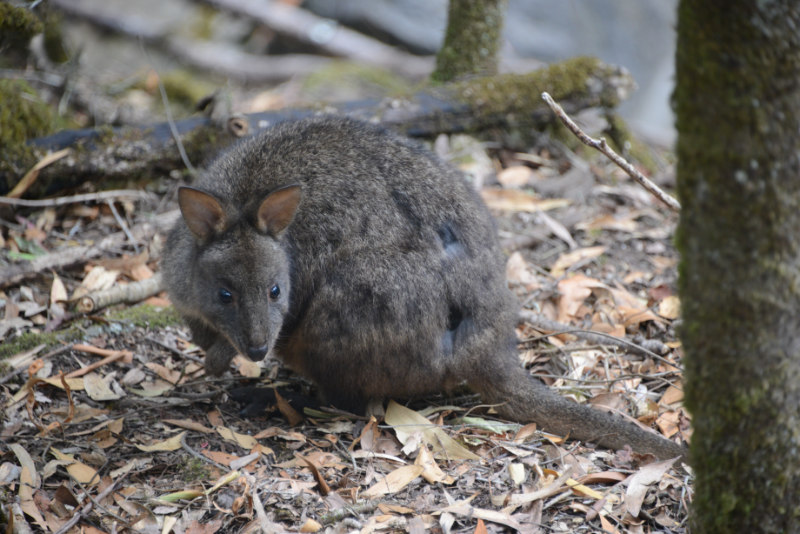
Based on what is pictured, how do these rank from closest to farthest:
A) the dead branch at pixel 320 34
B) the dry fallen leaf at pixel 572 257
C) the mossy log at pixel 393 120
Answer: the dry fallen leaf at pixel 572 257 < the mossy log at pixel 393 120 < the dead branch at pixel 320 34

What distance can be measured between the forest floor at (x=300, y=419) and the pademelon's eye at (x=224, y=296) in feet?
2.34

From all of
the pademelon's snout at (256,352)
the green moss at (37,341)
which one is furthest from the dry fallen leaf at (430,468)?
the green moss at (37,341)

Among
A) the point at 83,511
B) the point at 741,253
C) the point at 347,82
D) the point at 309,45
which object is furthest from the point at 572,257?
the point at 309,45

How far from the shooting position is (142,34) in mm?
11883

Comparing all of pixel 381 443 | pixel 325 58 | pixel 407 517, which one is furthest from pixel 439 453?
pixel 325 58

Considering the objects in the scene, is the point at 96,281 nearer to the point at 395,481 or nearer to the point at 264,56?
the point at 395,481

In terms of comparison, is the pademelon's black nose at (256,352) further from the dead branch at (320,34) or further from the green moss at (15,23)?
the dead branch at (320,34)

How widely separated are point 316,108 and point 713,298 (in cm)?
505

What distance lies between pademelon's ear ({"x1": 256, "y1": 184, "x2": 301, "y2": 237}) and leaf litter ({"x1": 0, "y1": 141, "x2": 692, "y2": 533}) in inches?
42.4

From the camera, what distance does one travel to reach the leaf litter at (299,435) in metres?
3.22

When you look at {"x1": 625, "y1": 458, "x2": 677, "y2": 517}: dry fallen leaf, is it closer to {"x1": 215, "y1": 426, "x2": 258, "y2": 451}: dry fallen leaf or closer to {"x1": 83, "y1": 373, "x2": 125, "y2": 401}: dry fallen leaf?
{"x1": 215, "y1": 426, "x2": 258, "y2": 451}: dry fallen leaf

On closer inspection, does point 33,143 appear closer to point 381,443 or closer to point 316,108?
point 316,108

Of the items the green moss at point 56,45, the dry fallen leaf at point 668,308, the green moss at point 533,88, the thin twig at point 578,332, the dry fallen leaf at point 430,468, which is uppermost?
the green moss at point 533,88

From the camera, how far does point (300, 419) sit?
4.20 metres
